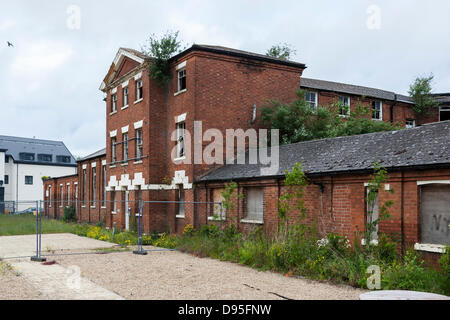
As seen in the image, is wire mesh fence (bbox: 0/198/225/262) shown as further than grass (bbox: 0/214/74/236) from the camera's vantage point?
No

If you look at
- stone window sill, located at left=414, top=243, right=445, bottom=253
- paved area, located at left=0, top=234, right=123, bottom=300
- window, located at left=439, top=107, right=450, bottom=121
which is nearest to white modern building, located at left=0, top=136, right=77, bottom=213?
paved area, located at left=0, top=234, right=123, bottom=300

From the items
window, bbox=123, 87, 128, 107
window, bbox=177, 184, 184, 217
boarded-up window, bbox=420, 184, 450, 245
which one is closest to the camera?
boarded-up window, bbox=420, 184, 450, 245

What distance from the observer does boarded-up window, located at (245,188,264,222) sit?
1709 centimetres

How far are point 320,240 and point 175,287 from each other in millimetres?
4903

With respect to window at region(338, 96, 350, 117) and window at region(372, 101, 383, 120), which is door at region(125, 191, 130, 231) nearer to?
window at region(338, 96, 350, 117)

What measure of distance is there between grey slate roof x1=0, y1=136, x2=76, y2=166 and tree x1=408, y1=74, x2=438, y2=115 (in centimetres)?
5062

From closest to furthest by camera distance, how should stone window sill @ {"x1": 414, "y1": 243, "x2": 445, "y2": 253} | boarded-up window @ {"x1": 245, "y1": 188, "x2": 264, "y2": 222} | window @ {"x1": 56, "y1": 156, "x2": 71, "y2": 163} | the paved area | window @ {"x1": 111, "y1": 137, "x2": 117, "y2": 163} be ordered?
the paved area
stone window sill @ {"x1": 414, "y1": 243, "x2": 445, "y2": 253}
boarded-up window @ {"x1": 245, "y1": 188, "x2": 264, "y2": 222}
window @ {"x1": 111, "y1": 137, "x2": 117, "y2": 163}
window @ {"x1": 56, "y1": 156, "x2": 71, "y2": 163}

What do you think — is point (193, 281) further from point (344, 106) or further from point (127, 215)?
point (344, 106)

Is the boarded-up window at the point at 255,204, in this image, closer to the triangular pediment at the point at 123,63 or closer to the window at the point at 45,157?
the triangular pediment at the point at 123,63

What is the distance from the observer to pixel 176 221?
72.5ft

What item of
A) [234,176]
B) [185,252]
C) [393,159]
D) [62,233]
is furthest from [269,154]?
[62,233]

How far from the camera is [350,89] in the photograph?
29906 mm

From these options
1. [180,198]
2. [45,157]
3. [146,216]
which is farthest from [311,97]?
[45,157]

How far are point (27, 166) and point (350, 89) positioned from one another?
4890 cm
